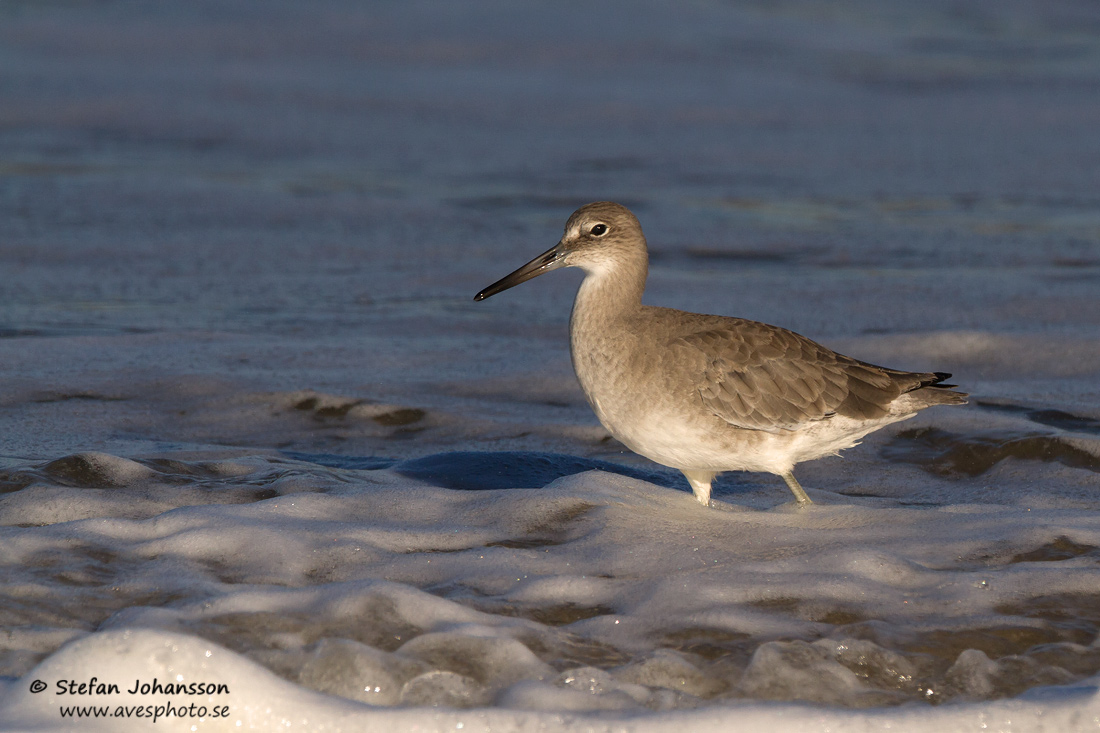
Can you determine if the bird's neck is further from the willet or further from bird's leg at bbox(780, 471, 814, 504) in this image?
bird's leg at bbox(780, 471, 814, 504)

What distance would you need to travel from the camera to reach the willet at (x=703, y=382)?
5.40 meters

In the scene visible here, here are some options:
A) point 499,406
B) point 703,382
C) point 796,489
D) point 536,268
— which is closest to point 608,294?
point 536,268

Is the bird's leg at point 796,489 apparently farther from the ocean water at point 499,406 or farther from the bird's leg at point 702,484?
the bird's leg at point 702,484

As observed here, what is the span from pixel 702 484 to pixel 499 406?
1825 mm

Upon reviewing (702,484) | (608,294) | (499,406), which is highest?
(608,294)

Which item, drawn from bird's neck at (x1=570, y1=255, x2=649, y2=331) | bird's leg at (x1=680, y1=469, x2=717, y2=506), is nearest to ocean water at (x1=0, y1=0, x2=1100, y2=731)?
bird's leg at (x1=680, y1=469, x2=717, y2=506)

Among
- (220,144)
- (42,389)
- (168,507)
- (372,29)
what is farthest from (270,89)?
(168,507)

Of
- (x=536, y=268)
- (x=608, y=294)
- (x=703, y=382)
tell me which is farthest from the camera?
(x=536, y=268)

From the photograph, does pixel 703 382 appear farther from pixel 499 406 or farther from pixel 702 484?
pixel 499 406

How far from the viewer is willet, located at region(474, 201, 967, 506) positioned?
213 inches

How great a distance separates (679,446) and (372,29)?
16371 mm

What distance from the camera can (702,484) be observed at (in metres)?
5.73

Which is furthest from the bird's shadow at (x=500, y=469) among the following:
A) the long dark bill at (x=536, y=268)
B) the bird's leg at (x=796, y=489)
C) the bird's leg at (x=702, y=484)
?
the long dark bill at (x=536, y=268)

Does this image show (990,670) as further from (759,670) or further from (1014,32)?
(1014,32)
